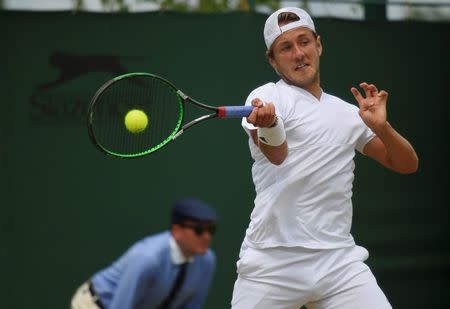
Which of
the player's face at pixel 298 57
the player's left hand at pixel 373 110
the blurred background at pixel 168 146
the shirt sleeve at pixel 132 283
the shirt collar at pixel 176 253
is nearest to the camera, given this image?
the player's left hand at pixel 373 110

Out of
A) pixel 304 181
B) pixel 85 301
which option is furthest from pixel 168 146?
pixel 304 181

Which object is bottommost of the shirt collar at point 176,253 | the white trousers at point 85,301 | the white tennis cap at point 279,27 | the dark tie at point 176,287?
the white trousers at point 85,301

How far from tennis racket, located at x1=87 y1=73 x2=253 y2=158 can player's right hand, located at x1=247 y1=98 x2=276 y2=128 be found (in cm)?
5

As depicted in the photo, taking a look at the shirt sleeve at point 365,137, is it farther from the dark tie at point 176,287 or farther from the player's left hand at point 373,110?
the dark tie at point 176,287

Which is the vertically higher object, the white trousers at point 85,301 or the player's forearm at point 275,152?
the player's forearm at point 275,152

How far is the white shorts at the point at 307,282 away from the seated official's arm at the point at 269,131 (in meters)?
0.41

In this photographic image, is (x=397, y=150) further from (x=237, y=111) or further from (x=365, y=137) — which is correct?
(x=237, y=111)

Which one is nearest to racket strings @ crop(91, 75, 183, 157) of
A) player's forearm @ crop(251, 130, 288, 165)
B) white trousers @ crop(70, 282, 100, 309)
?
player's forearm @ crop(251, 130, 288, 165)

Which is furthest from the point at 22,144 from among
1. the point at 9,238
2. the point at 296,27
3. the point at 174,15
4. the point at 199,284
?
the point at 296,27

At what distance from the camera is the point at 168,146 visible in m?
6.81

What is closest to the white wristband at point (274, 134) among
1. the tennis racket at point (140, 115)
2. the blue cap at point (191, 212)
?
Answer: the tennis racket at point (140, 115)

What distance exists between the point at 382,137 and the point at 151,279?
4.01 feet

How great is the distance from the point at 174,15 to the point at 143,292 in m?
2.41

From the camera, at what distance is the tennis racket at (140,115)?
4469mm
